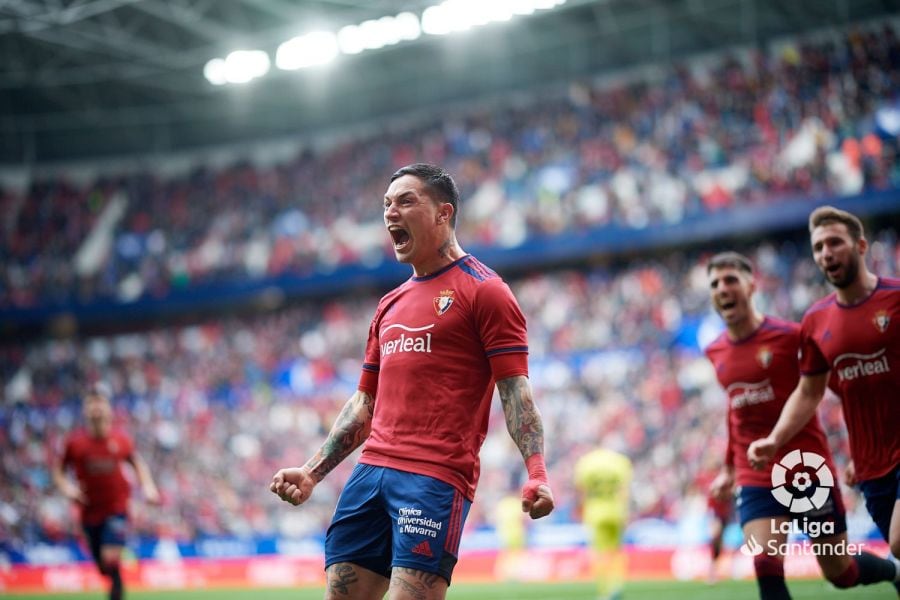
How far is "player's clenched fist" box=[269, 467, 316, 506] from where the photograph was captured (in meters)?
5.10

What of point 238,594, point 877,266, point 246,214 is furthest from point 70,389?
point 877,266

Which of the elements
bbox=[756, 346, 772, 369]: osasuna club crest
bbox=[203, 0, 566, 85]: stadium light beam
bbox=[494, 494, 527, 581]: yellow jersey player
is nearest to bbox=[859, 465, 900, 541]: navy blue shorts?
bbox=[756, 346, 772, 369]: osasuna club crest

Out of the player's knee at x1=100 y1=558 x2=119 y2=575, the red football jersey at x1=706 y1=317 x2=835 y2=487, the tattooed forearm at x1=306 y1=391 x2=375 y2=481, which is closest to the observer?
the tattooed forearm at x1=306 y1=391 x2=375 y2=481

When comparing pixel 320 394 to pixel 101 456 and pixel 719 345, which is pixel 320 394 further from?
pixel 719 345

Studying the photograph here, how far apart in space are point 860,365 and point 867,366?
0.05 metres

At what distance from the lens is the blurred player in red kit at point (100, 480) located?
11.4 meters

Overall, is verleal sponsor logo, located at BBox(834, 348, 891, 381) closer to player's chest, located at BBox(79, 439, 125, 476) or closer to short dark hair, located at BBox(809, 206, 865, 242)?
short dark hair, located at BBox(809, 206, 865, 242)

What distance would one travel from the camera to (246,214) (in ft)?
120

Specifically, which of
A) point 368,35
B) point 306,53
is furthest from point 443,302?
point 306,53

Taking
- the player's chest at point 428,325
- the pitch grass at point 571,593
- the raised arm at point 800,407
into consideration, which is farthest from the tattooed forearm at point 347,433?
the pitch grass at point 571,593

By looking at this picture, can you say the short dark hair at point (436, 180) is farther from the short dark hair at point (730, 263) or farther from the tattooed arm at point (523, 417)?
the short dark hair at point (730, 263)

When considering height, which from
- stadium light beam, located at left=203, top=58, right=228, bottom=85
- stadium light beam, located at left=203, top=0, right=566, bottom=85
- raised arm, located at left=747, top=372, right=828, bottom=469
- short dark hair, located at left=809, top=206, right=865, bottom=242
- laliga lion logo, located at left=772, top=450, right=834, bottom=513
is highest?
stadium light beam, located at left=203, top=58, right=228, bottom=85

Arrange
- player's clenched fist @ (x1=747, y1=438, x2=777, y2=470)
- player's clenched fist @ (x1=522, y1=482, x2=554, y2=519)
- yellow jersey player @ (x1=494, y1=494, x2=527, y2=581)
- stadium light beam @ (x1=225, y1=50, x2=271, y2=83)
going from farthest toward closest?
stadium light beam @ (x1=225, y1=50, x2=271, y2=83) < yellow jersey player @ (x1=494, y1=494, x2=527, y2=581) < player's clenched fist @ (x1=747, y1=438, x2=777, y2=470) < player's clenched fist @ (x1=522, y1=482, x2=554, y2=519)

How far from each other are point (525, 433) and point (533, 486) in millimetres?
432
